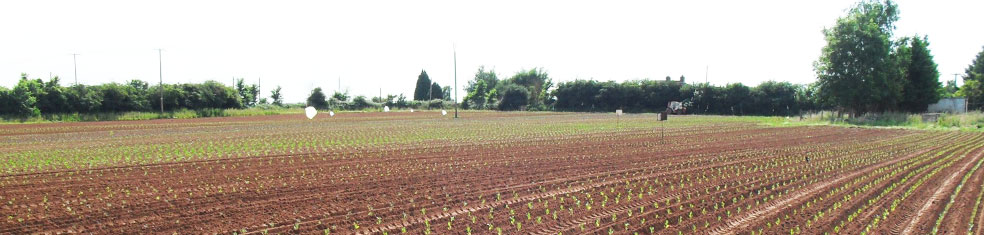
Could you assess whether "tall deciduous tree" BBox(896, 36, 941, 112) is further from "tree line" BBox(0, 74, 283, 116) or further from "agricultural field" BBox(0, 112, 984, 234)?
"tree line" BBox(0, 74, 283, 116)

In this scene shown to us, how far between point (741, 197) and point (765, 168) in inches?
176

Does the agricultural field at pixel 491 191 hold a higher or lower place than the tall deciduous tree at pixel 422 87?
lower

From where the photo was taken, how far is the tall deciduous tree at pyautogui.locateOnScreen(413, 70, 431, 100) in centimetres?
11606

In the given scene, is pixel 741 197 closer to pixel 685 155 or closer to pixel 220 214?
pixel 685 155

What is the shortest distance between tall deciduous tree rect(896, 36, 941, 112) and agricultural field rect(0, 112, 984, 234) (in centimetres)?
3339

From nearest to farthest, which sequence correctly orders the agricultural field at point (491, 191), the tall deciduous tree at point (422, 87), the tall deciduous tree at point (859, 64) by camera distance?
the agricultural field at point (491, 191), the tall deciduous tree at point (859, 64), the tall deciduous tree at point (422, 87)

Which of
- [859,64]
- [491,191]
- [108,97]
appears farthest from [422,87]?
[491,191]

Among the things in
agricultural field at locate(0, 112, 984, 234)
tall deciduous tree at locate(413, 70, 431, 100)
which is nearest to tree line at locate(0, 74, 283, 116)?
agricultural field at locate(0, 112, 984, 234)

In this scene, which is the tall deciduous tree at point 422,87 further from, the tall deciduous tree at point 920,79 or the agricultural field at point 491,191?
the agricultural field at point 491,191

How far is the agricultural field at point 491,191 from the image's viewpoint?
760 centimetres

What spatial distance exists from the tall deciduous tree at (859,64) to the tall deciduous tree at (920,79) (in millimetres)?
2445

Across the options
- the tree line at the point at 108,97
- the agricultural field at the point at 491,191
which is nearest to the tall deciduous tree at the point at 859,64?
the agricultural field at the point at 491,191

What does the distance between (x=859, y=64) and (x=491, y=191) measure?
41.3 m

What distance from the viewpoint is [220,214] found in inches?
320
